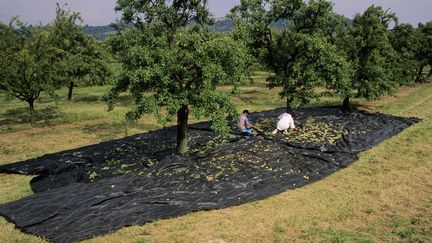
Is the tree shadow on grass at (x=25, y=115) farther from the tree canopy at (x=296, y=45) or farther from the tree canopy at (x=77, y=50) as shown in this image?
the tree canopy at (x=296, y=45)

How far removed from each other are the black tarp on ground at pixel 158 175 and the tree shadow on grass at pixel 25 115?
40.2 ft

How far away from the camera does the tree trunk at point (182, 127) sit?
15922 millimetres

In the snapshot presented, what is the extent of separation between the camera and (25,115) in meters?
30.6

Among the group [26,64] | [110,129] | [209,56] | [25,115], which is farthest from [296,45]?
[25,115]

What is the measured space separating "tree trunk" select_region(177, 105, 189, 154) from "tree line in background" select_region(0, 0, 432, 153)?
5cm

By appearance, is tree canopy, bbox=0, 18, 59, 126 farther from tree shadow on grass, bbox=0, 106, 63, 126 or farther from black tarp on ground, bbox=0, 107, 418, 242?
black tarp on ground, bbox=0, 107, 418, 242

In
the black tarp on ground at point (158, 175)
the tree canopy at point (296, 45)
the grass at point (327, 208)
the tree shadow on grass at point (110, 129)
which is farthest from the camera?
the tree shadow on grass at point (110, 129)

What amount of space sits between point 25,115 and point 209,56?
897 inches

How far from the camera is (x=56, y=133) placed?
938 inches

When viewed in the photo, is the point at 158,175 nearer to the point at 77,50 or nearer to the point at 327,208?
the point at 327,208

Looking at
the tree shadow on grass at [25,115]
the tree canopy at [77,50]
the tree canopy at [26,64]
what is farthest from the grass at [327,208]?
the tree canopy at [77,50]

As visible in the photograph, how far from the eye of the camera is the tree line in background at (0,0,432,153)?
14.2m

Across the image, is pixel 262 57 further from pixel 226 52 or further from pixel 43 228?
pixel 43 228

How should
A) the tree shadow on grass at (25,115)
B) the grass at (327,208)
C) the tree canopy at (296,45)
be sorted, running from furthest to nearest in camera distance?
the tree shadow on grass at (25,115), the tree canopy at (296,45), the grass at (327,208)
